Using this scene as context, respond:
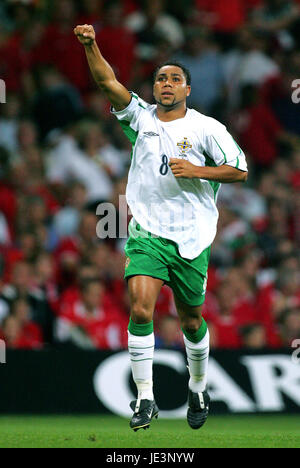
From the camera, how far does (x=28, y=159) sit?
13.4 meters

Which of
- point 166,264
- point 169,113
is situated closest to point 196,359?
point 166,264

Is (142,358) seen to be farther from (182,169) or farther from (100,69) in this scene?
(100,69)

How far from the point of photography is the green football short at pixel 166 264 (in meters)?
7.68

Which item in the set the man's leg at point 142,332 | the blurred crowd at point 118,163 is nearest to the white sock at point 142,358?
the man's leg at point 142,332

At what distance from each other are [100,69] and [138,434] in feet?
9.92

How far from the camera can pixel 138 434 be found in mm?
8328

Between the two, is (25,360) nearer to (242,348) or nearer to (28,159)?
(242,348)

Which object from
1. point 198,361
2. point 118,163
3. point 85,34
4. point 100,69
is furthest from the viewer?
point 118,163

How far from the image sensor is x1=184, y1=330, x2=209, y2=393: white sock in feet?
27.0

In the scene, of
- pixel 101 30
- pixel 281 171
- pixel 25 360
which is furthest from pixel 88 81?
pixel 25 360

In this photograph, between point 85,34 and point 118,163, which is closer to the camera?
point 85,34

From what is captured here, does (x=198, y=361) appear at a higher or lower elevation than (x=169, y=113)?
lower

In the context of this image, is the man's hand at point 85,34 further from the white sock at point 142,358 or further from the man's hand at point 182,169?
the white sock at point 142,358

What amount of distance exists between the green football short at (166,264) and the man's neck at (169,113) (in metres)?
0.88
